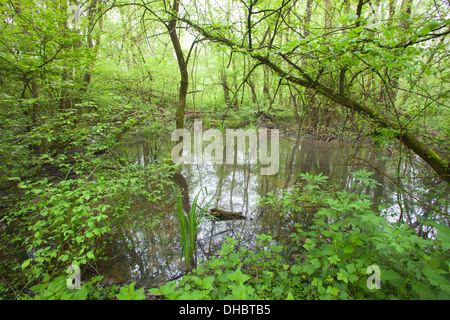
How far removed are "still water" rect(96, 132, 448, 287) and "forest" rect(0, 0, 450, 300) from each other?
0.08ft

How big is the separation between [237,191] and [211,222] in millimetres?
1294

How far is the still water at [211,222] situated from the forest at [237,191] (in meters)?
0.02

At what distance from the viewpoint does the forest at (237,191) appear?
4.46ft

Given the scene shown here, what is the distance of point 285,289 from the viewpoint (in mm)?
1562

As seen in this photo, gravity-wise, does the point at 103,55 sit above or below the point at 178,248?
above

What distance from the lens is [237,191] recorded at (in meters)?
4.16

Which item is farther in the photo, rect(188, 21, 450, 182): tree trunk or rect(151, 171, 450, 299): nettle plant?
rect(188, 21, 450, 182): tree trunk

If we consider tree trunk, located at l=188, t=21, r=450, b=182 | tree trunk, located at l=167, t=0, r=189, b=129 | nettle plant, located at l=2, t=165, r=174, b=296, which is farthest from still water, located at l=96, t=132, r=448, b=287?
tree trunk, located at l=167, t=0, r=189, b=129

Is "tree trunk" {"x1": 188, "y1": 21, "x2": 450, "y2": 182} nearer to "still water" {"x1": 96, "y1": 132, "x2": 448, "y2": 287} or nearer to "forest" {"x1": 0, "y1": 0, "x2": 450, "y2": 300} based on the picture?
"forest" {"x1": 0, "y1": 0, "x2": 450, "y2": 300}

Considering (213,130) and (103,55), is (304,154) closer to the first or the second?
(213,130)

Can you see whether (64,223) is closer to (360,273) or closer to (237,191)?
(360,273)

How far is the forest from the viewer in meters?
1.36
